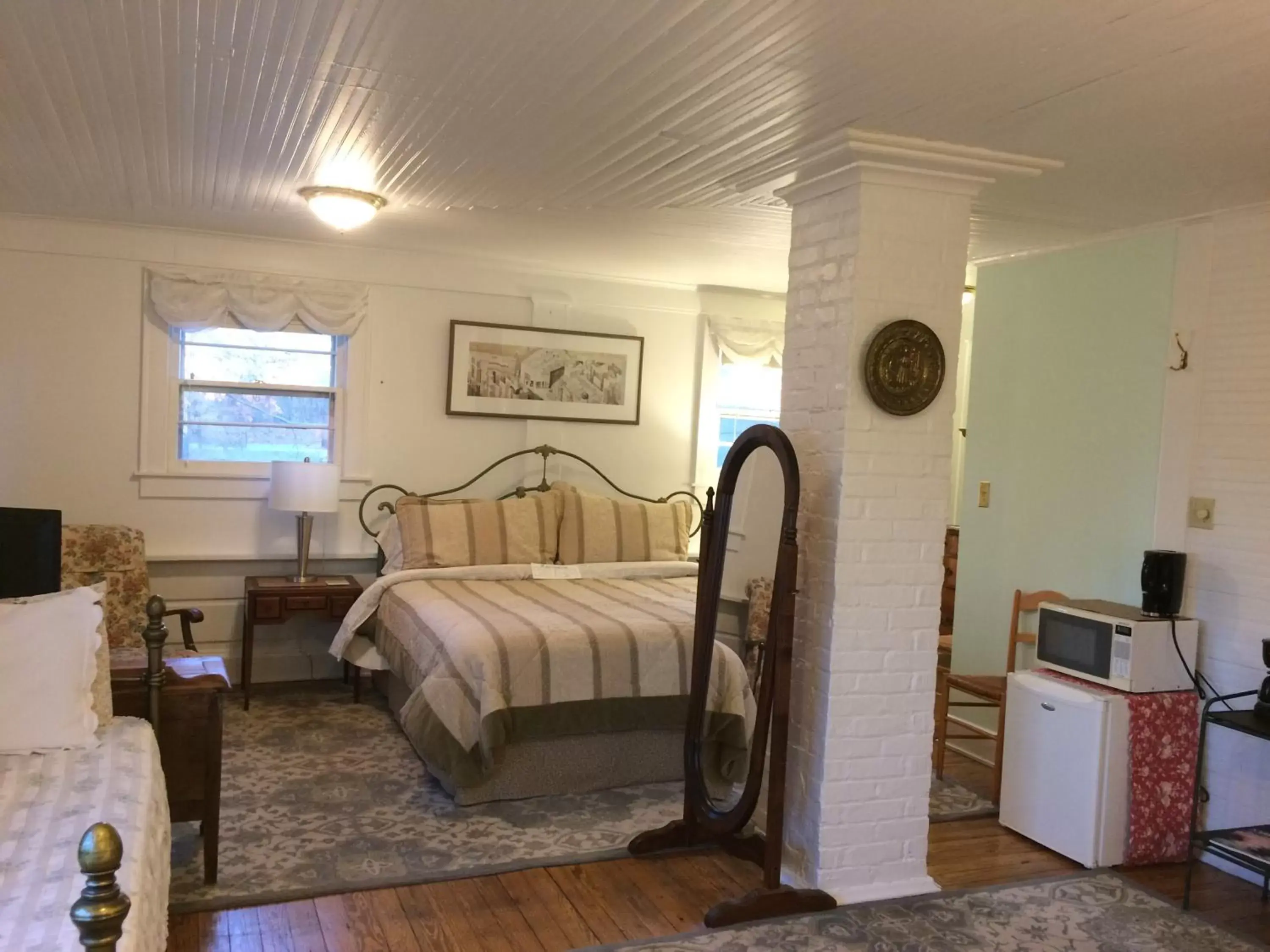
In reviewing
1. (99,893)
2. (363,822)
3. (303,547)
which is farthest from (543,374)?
(99,893)

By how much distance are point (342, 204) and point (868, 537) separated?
2.41 m

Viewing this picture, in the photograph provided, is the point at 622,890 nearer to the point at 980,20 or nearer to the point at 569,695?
the point at 569,695

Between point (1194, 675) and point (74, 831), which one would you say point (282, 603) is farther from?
point (1194, 675)

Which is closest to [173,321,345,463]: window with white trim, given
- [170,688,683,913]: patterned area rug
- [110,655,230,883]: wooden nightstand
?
[170,688,683,913]: patterned area rug

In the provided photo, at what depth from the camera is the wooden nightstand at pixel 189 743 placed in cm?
307

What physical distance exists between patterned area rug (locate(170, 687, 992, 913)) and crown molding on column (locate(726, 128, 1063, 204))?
235cm

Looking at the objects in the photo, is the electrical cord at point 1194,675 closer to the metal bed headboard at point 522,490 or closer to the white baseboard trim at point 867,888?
the white baseboard trim at point 867,888

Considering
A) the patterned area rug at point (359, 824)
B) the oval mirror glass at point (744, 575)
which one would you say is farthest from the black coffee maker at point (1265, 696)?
the patterned area rug at point (359, 824)

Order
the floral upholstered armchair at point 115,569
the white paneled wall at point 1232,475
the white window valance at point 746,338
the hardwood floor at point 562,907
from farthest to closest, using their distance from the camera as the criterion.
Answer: the white window valance at point 746,338 < the floral upholstered armchair at point 115,569 < the white paneled wall at point 1232,475 < the hardwood floor at point 562,907

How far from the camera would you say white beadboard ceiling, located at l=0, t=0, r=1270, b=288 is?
2.14 metres

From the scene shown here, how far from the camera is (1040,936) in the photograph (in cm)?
301

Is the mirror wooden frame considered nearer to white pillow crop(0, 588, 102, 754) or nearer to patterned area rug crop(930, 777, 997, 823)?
patterned area rug crop(930, 777, 997, 823)

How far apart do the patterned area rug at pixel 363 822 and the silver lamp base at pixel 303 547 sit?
851 millimetres

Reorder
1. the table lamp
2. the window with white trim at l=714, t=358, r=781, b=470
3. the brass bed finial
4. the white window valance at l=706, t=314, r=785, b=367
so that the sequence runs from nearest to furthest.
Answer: the brass bed finial, the table lamp, the white window valance at l=706, t=314, r=785, b=367, the window with white trim at l=714, t=358, r=781, b=470
